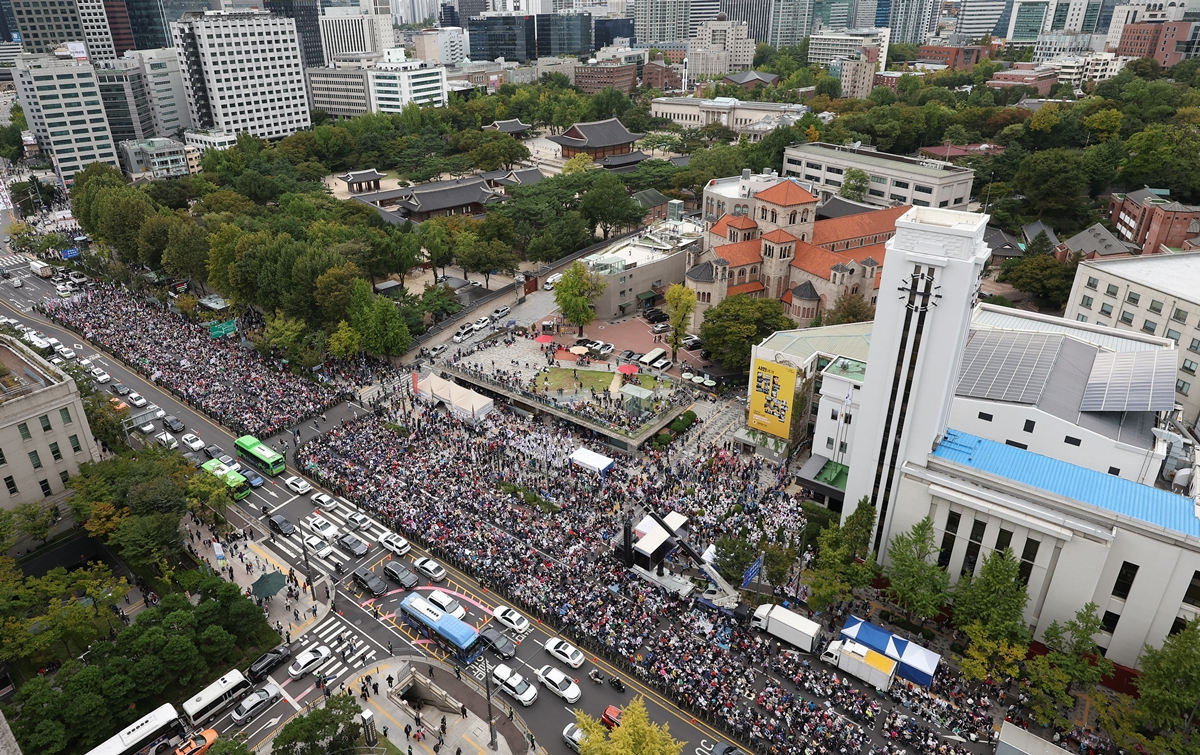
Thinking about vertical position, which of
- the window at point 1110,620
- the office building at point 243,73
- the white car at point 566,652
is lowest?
the white car at point 566,652

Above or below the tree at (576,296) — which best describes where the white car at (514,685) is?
below

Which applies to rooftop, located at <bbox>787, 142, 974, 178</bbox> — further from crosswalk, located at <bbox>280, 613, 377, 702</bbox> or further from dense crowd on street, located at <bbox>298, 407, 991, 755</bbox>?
crosswalk, located at <bbox>280, 613, 377, 702</bbox>

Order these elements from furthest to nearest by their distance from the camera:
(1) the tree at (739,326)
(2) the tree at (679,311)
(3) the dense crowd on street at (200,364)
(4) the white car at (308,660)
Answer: (2) the tree at (679,311)
(1) the tree at (739,326)
(3) the dense crowd on street at (200,364)
(4) the white car at (308,660)

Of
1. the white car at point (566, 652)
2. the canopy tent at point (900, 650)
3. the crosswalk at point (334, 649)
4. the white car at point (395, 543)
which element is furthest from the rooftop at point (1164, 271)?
the crosswalk at point (334, 649)

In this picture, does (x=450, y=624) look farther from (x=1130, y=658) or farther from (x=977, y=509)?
(x=1130, y=658)

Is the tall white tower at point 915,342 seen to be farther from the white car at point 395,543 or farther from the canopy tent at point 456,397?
the canopy tent at point 456,397

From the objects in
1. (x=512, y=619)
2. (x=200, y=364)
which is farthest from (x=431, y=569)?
(x=200, y=364)

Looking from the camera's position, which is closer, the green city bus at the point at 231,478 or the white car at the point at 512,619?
the white car at the point at 512,619
